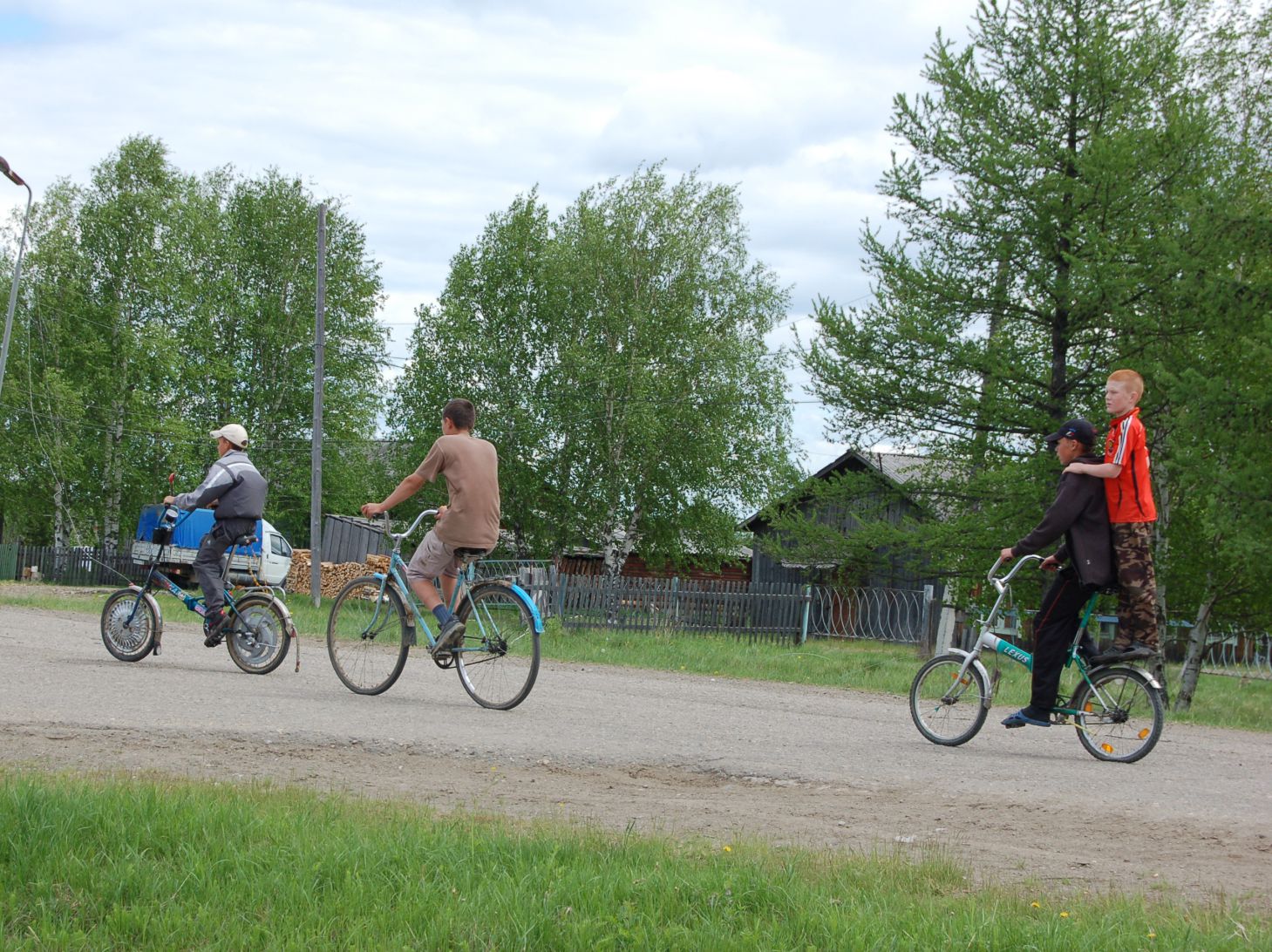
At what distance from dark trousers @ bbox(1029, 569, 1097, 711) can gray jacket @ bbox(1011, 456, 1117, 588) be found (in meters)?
0.18

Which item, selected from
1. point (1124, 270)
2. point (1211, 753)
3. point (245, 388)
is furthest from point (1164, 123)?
point (245, 388)

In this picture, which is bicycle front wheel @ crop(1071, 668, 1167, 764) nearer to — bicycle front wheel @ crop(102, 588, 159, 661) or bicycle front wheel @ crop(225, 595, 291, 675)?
bicycle front wheel @ crop(225, 595, 291, 675)

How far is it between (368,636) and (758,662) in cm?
920

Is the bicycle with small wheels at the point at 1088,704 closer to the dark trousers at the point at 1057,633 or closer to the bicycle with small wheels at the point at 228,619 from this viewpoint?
the dark trousers at the point at 1057,633

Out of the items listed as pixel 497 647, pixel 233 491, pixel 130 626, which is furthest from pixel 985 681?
pixel 130 626

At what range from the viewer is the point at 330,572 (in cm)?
3716

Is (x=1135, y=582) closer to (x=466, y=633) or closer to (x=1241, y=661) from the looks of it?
(x=466, y=633)

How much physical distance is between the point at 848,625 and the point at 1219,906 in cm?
2435

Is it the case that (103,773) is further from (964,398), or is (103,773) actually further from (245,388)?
(245,388)

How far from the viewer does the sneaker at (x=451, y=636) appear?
28.3 feet

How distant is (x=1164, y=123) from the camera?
1788cm

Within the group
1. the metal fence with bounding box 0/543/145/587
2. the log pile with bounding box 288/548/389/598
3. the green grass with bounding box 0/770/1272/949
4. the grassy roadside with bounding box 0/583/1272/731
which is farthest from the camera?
the metal fence with bounding box 0/543/145/587

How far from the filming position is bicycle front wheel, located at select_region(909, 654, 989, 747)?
816 cm

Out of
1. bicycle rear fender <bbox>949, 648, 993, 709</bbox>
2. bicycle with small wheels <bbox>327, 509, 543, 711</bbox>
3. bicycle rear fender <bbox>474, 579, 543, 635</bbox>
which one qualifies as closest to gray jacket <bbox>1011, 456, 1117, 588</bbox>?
bicycle rear fender <bbox>949, 648, 993, 709</bbox>
